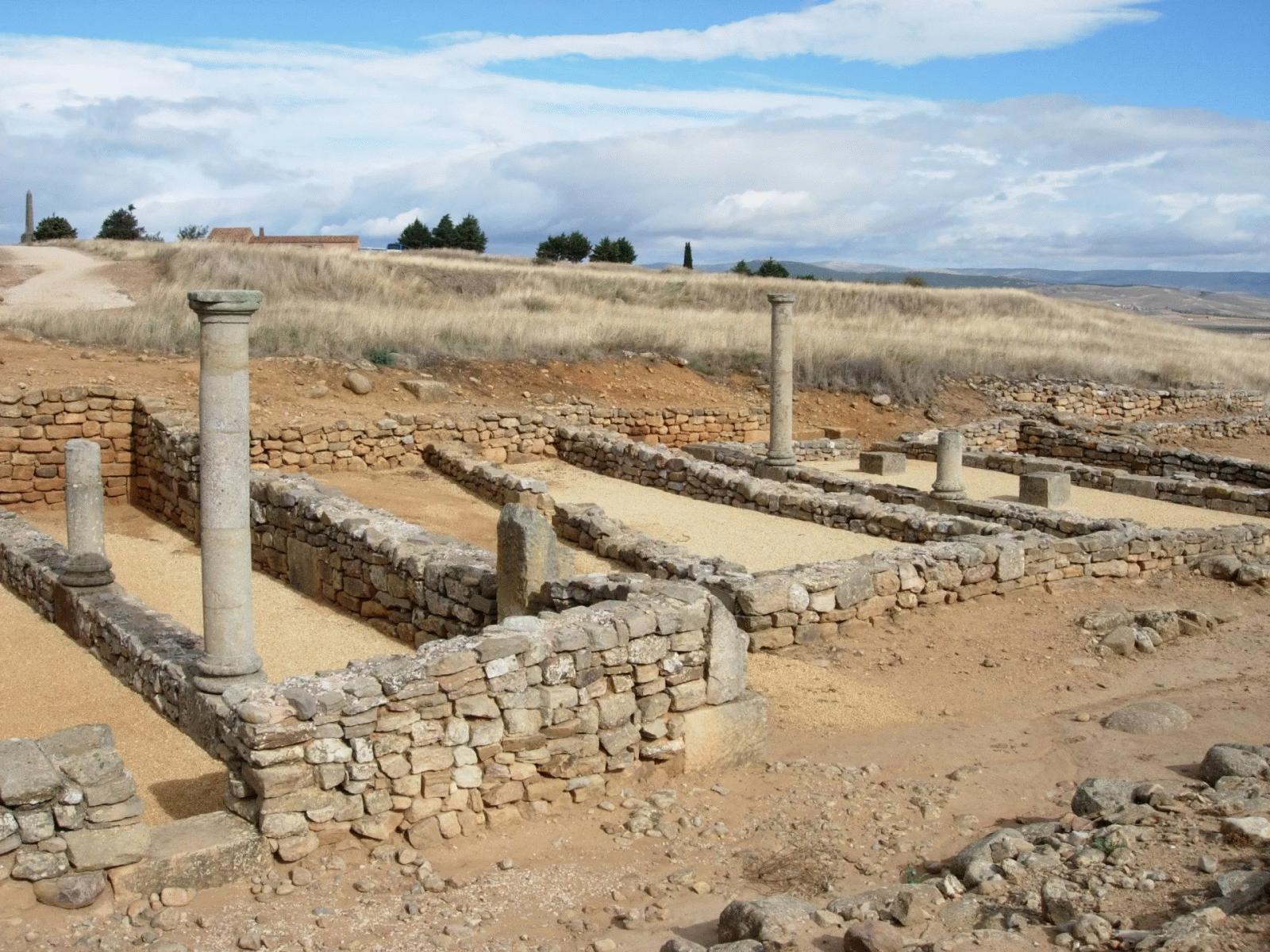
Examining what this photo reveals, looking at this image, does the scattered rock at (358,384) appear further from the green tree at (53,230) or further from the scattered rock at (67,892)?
the green tree at (53,230)

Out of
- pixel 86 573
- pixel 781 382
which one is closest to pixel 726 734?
pixel 86 573

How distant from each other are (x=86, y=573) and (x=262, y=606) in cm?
166

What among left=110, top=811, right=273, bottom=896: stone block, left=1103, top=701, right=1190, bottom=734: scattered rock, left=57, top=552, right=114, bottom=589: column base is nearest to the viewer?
left=110, top=811, right=273, bottom=896: stone block

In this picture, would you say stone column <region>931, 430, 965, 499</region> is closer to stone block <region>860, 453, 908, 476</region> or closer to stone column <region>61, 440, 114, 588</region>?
stone block <region>860, 453, 908, 476</region>

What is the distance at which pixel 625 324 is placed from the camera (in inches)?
1114

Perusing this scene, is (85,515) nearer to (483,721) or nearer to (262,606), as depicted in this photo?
(262,606)

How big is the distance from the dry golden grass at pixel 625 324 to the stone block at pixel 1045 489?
31.9 ft

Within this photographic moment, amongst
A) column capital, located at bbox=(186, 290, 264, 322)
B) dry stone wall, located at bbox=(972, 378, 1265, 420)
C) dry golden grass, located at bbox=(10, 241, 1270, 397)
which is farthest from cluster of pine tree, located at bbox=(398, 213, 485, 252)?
column capital, located at bbox=(186, 290, 264, 322)

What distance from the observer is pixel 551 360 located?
2420 centimetres

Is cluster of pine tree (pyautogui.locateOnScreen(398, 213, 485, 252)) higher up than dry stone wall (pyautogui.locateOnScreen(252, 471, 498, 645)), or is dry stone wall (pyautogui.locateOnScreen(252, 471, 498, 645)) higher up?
cluster of pine tree (pyautogui.locateOnScreen(398, 213, 485, 252))

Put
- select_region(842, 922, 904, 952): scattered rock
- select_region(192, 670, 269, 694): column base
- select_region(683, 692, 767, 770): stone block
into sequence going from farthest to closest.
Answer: select_region(192, 670, 269, 694): column base < select_region(683, 692, 767, 770): stone block < select_region(842, 922, 904, 952): scattered rock

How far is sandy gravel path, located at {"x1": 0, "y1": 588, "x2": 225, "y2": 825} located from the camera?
7199 millimetres

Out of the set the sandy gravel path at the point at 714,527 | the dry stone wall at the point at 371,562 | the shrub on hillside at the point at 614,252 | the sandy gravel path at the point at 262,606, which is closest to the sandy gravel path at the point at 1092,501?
the sandy gravel path at the point at 714,527

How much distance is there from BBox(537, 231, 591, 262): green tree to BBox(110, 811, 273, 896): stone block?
61.0m
